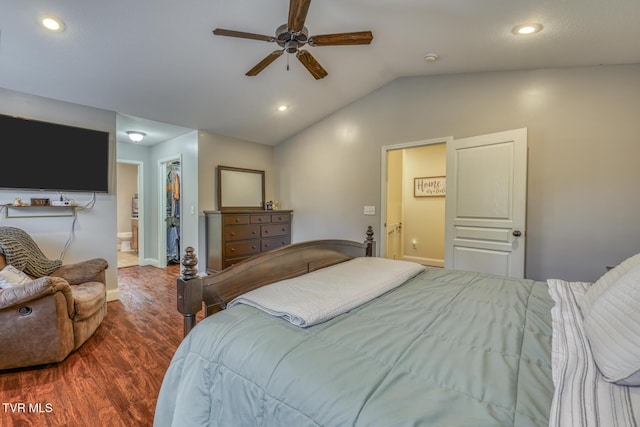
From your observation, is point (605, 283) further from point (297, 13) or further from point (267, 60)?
point (267, 60)

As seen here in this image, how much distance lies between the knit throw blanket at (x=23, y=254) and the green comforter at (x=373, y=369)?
2233 mm

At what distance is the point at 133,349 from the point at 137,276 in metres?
2.69

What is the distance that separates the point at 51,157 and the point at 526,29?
181 inches

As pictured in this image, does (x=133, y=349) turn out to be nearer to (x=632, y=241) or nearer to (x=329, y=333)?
(x=329, y=333)

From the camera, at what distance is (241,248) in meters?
4.29

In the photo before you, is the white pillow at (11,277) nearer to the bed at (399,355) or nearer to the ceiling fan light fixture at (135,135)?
the bed at (399,355)

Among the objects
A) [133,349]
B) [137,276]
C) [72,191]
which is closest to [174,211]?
[137,276]

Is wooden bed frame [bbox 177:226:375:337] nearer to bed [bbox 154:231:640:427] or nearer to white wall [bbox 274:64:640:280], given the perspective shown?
bed [bbox 154:231:640:427]

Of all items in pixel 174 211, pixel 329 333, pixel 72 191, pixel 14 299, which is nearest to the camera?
pixel 329 333

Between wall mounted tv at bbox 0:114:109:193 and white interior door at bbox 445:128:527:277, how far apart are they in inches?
162

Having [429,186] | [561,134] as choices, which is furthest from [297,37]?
[429,186]

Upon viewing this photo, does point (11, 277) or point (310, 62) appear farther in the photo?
point (310, 62)

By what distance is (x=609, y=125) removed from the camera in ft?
8.48

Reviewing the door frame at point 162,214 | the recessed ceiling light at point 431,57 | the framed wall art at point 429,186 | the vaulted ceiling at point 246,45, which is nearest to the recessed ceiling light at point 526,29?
the vaulted ceiling at point 246,45
